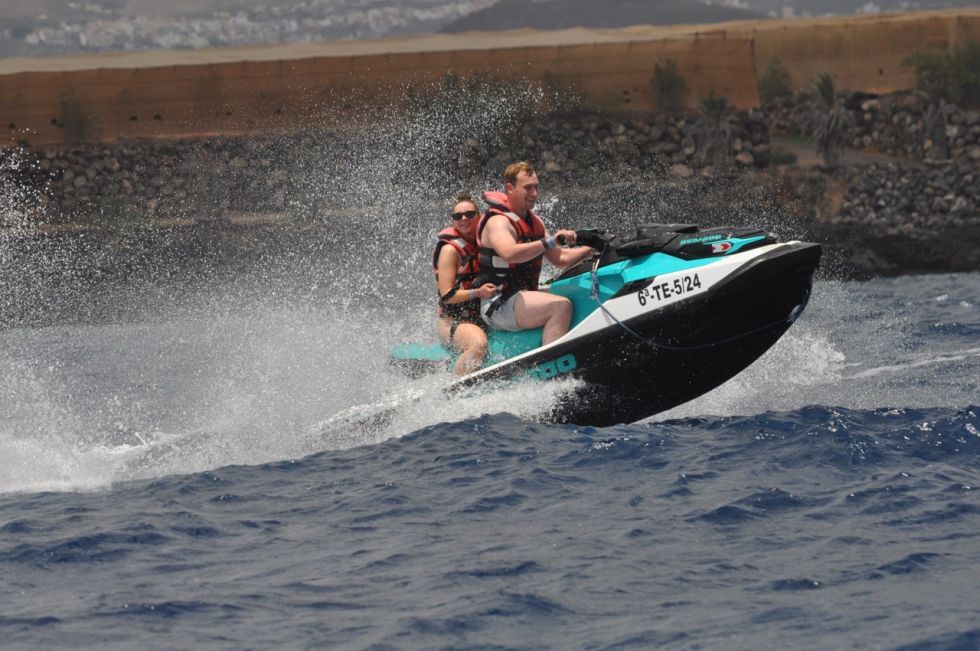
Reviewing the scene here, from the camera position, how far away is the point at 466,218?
26.6ft

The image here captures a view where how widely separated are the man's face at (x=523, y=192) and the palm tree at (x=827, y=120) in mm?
32505

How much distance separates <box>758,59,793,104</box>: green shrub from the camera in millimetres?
45531

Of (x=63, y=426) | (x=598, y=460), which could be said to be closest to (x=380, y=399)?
(x=598, y=460)

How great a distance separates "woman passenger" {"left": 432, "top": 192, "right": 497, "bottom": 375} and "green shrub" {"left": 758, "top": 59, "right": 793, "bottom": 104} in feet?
127

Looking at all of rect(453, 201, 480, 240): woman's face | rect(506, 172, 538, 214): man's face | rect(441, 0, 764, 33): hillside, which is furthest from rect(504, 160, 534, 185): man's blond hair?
rect(441, 0, 764, 33): hillside

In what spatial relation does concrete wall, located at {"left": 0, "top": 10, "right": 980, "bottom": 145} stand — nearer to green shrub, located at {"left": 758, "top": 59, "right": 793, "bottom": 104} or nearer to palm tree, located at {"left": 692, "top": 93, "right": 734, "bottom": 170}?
green shrub, located at {"left": 758, "top": 59, "right": 793, "bottom": 104}

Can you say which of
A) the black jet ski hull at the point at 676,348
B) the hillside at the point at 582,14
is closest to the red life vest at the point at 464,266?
the black jet ski hull at the point at 676,348

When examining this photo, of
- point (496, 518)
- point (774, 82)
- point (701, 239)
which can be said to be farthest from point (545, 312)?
point (774, 82)

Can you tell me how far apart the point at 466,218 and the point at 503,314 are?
0.64 m

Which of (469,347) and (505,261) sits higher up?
(505,261)

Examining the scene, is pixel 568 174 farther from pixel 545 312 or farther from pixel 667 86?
pixel 545 312

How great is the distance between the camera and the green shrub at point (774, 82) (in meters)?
45.5

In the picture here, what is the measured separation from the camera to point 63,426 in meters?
9.55

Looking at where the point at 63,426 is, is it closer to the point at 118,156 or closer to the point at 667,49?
the point at 118,156
